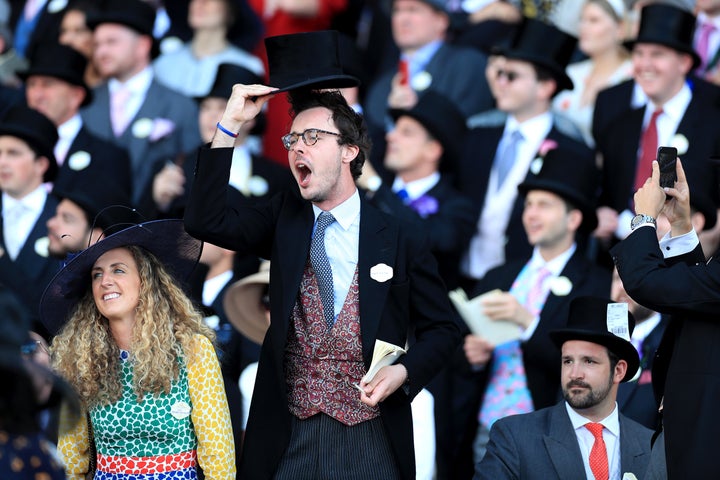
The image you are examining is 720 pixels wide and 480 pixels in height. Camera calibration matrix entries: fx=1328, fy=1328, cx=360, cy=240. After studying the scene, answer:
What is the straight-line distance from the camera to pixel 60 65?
414 inches

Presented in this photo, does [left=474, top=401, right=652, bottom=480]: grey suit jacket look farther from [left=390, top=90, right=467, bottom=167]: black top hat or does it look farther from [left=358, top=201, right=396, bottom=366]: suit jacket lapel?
[left=390, top=90, right=467, bottom=167]: black top hat

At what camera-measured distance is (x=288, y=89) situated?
17.8 feet

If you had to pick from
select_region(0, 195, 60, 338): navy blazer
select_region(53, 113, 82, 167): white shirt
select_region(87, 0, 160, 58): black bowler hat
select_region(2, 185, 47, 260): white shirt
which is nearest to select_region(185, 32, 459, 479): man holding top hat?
select_region(0, 195, 60, 338): navy blazer

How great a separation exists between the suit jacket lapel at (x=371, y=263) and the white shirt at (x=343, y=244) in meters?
0.03

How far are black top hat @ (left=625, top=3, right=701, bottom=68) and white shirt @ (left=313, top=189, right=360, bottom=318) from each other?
157 inches

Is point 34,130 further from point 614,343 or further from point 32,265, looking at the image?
point 614,343

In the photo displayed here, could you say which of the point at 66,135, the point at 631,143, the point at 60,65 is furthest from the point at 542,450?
the point at 60,65

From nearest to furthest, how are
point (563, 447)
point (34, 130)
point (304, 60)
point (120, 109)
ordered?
point (304, 60) < point (563, 447) < point (34, 130) < point (120, 109)

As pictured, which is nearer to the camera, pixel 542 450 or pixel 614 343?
pixel 542 450

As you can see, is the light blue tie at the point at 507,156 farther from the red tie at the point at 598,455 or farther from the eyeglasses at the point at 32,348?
the eyeglasses at the point at 32,348

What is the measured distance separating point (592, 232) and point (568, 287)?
33.0 inches

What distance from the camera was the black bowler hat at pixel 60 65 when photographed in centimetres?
1040

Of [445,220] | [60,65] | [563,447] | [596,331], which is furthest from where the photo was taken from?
[60,65]

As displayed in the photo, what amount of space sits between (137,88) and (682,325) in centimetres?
622
